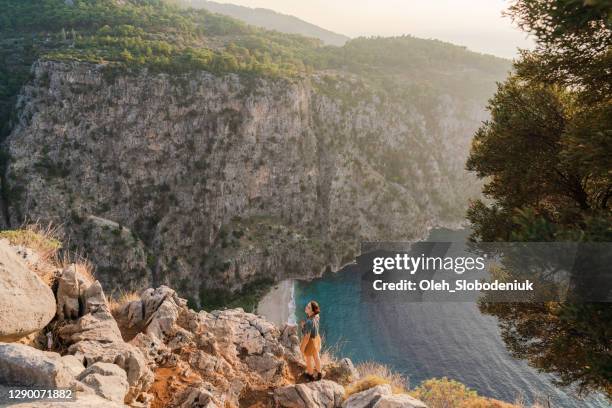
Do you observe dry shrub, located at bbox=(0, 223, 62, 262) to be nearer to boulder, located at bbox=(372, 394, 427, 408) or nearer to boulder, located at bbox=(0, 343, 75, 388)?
boulder, located at bbox=(0, 343, 75, 388)

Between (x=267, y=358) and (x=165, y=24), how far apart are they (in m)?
156

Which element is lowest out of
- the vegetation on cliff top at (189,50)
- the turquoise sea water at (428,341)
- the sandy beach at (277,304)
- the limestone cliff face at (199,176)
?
the sandy beach at (277,304)

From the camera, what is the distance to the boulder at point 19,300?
863 cm

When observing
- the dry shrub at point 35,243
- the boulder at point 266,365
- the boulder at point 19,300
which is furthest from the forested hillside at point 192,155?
the boulder at point 19,300

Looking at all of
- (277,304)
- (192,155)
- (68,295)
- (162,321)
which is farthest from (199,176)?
(68,295)

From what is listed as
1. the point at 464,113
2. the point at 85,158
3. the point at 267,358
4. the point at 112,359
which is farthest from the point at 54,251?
the point at 464,113

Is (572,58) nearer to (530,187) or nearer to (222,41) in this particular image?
(530,187)

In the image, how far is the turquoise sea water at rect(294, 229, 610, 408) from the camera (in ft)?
197

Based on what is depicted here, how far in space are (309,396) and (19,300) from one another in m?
8.16

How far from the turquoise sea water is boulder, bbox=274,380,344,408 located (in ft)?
152

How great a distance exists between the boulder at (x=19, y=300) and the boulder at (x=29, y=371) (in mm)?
1588

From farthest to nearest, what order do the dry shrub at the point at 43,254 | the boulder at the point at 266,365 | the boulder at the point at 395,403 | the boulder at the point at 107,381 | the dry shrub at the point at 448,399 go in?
the dry shrub at the point at 448,399
the boulder at the point at 266,365
the dry shrub at the point at 43,254
the boulder at the point at 395,403
the boulder at the point at 107,381

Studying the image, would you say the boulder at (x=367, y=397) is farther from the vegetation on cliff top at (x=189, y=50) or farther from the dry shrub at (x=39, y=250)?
the vegetation on cliff top at (x=189, y=50)

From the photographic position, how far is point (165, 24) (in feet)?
470
